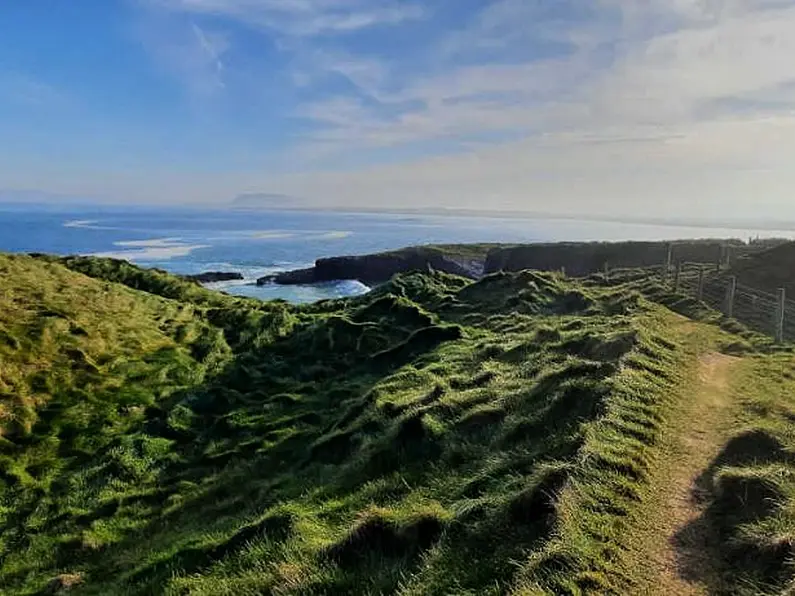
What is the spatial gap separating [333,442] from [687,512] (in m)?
10.2

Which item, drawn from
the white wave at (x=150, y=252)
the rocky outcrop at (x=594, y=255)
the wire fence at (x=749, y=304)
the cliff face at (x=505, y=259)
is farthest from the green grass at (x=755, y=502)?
the white wave at (x=150, y=252)

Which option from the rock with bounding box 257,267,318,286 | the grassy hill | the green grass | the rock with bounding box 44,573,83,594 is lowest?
the rock with bounding box 257,267,318,286

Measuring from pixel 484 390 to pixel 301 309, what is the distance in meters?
28.3

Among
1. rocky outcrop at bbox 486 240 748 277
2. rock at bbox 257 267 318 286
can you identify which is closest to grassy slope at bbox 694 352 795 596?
rocky outcrop at bbox 486 240 748 277

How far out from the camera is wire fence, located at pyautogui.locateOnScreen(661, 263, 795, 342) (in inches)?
974

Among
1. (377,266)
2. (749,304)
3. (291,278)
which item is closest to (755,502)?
(749,304)

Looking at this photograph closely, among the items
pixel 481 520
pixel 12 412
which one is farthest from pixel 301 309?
pixel 481 520

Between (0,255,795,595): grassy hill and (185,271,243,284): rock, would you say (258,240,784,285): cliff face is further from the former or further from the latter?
(0,255,795,595): grassy hill

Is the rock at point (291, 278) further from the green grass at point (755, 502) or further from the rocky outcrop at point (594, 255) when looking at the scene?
the green grass at point (755, 502)

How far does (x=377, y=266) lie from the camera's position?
430ft

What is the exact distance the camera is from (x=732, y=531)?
27.0 feet

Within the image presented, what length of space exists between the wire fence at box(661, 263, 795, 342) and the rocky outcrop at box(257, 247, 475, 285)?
8524 cm

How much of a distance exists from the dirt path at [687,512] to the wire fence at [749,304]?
41.5 ft

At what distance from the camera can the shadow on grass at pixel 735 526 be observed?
23.5ft
